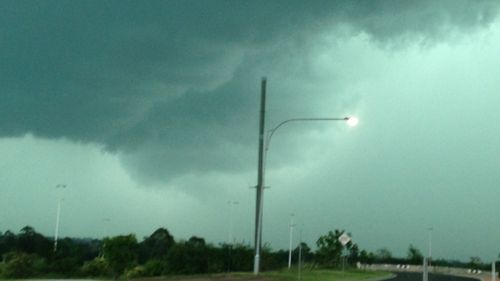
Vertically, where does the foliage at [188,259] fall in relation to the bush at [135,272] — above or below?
above

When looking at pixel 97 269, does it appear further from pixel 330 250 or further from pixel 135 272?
pixel 330 250

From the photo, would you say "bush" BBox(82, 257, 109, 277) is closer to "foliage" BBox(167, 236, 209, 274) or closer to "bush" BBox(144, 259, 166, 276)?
"bush" BBox(144, 259, 166, 276)

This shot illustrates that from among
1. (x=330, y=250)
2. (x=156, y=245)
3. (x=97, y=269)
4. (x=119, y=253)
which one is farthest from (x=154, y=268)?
(x=330, y=250)

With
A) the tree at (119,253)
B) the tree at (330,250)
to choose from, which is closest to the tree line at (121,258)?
the tree at (119,253)

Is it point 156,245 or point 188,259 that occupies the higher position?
point 156,245

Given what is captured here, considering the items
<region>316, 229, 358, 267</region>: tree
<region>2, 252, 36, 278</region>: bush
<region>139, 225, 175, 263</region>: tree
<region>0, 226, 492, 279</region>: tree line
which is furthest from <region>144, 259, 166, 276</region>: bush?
<region>316, 229, 358, 267</region>: tree

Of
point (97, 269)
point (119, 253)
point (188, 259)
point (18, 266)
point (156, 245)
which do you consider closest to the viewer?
point (18, 266)

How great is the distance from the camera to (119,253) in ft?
184

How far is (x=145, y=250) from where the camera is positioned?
75938mm

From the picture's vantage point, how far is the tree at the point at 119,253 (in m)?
55.9

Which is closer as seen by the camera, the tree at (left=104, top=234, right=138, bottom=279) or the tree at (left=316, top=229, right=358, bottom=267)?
the tree at (left=104, top=234, right=138, bottom=279)

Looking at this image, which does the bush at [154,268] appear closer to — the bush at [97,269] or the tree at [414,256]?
the bush at [97,269]

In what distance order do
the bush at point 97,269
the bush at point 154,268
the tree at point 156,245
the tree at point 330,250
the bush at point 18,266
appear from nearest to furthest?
1. the bush at point 18,266
2. the bush at point 154,268
3. the bush at point 97,269
4. the tree at point 156,245
5. the tree at point 330,250

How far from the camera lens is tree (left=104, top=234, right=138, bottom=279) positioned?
2200 inches
